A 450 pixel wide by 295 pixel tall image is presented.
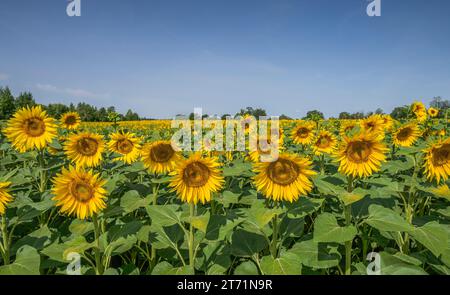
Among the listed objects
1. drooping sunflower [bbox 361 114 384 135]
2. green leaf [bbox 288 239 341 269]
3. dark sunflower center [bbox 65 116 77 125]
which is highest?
dark sunflower center [bbox 65 116 77 125]

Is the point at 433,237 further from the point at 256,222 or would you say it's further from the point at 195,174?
the point at 195,174

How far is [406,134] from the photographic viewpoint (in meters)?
5.18

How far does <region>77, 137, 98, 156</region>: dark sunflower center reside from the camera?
3.96m

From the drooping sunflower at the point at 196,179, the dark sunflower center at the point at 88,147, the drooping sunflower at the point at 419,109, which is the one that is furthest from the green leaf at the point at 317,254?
the drooping sunflower at the point at 419,109

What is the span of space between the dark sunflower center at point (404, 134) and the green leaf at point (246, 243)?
147 inches

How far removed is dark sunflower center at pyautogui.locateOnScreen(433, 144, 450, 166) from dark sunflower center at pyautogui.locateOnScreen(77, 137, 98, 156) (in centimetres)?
407

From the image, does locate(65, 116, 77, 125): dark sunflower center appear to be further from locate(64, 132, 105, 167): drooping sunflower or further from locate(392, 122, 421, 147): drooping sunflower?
locate(392, 122, 421, 147): drooping sunflower

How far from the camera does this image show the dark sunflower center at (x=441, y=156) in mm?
2919

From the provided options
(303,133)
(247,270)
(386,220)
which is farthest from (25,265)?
(303,133)

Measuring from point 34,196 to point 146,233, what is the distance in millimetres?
2323

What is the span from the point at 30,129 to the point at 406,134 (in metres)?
6.16

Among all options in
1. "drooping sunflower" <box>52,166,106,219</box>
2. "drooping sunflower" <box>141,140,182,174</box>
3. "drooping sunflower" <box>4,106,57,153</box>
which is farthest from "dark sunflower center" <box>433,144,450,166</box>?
"drooping sunflower" <box>4,106,57,153</box>

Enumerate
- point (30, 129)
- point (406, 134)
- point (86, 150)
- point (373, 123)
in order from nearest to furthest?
point (86, 150) → point (30, 129) → point (373, 123) → point (406, 134)
